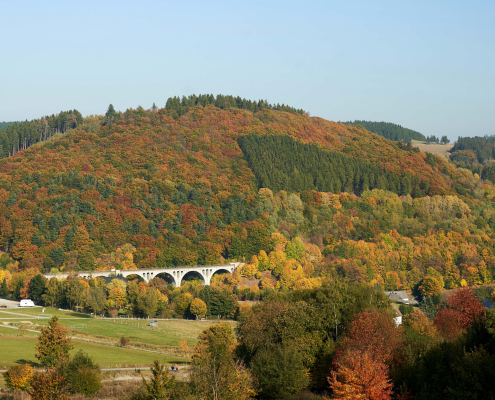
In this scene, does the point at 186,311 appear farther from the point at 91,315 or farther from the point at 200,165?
the point at 200,165

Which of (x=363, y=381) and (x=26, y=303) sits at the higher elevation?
(x=26, y=303)

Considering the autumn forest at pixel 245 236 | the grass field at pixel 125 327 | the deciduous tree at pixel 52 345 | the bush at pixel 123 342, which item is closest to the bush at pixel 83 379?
the deciduous tree at pixel 52 345

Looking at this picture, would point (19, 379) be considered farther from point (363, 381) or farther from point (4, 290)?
point (4, 290)

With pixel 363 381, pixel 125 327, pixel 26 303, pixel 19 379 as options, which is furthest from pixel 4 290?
pixel 363 381

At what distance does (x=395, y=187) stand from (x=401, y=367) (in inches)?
6371

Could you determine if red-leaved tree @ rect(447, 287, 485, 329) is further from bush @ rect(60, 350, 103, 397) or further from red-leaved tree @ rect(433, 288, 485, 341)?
bush @ rect(60, 350, 103, 397)

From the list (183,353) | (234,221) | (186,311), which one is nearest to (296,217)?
(234,221)

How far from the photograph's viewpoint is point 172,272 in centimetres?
13988

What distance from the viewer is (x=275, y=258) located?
147 meters

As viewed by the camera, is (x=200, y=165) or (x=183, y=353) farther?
(x=200, y=165)

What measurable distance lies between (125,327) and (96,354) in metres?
23.6

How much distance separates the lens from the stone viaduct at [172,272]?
127m

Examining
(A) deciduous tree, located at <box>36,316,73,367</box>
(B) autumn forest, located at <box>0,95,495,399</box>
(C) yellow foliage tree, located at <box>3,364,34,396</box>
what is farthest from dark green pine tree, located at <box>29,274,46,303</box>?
(C) yellow foliage tree, located at <box>3,364,34,396</box>

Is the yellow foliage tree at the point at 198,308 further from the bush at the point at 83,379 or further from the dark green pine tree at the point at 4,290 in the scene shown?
the bush at the point at 83,379
